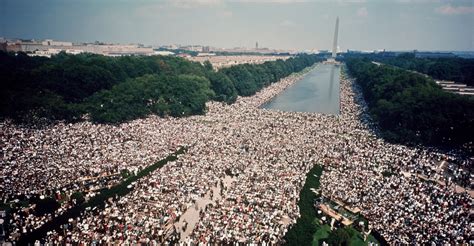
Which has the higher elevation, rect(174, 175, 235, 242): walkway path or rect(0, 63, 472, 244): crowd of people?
rect(0, 63, 472, 244): crowd of people

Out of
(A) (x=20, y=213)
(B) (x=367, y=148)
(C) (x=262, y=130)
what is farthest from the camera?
(C) (x=262, y=130)

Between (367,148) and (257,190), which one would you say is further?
(367,148)

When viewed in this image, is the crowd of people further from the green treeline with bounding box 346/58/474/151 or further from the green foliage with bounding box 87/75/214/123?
the green treeline with bounding box 346/58/474/151

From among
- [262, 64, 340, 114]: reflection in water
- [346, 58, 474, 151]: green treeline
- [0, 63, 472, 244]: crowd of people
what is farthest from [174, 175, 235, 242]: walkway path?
[262, 64, 340, 114]: reflection in water

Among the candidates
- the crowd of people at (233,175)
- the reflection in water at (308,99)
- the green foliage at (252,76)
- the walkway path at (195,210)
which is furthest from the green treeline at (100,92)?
the walkway path at (195,210)

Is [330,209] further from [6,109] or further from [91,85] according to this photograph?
[91,85]

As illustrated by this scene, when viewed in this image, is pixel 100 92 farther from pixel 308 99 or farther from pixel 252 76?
pixel 308 99

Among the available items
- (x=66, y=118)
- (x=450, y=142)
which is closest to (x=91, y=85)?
(x=66, y=118)

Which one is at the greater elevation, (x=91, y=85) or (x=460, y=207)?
(x=91, y=85)
